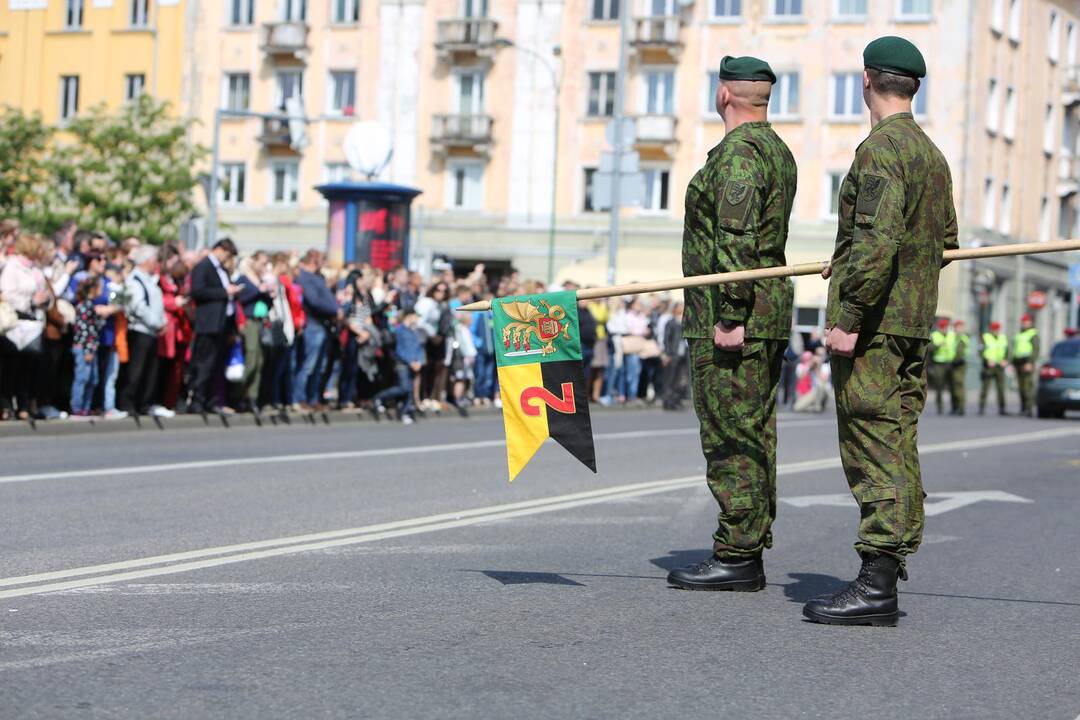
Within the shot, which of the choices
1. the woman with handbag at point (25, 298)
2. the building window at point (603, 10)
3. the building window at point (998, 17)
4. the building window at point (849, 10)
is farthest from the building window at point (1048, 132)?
the woman with handbag at point (25, 298)

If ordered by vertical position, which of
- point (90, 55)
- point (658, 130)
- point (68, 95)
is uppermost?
point (90, 55)

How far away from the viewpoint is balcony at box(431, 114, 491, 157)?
56500 millimetres

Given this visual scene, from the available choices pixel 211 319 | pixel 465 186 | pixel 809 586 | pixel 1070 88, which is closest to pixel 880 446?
pixel 809 586

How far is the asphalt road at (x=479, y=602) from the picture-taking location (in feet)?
18.5

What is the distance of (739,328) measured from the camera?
7699 millimetres

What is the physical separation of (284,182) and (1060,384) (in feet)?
104

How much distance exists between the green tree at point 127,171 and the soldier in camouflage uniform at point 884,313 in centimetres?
4910

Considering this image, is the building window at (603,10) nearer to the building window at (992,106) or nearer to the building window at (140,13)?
the building window at (992,106)

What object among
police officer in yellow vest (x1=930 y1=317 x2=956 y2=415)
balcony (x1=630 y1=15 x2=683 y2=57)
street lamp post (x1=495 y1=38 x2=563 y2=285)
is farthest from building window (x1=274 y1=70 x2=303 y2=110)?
police officer in yellow vest (x1=930 y1=317 x2=956 y2=415)

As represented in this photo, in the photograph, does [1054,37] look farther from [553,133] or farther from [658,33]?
[553,133]

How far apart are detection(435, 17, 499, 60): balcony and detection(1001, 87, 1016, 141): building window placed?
15.6 metres

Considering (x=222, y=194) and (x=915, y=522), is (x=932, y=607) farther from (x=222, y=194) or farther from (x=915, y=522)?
(x=222, y=194)

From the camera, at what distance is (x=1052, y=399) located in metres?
33.9

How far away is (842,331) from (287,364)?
48.2ft
